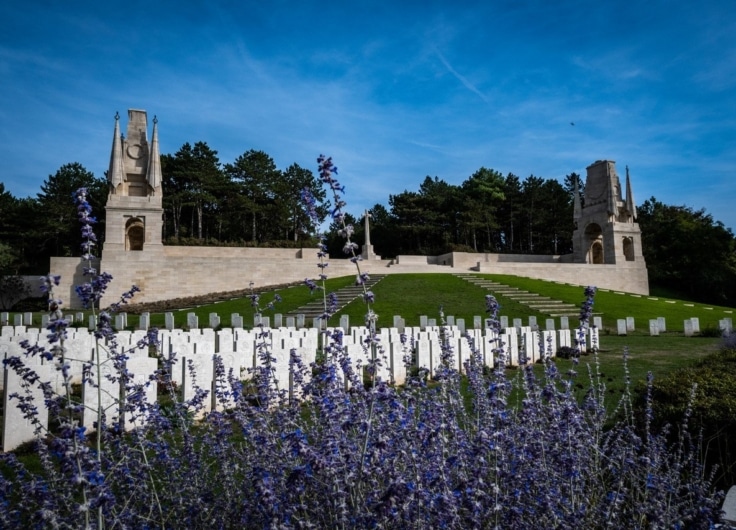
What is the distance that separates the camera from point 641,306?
23203 mm

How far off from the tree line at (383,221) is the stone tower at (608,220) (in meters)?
2.84

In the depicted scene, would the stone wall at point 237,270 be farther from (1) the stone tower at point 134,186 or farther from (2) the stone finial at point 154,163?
(2) the stone finial at point 154,163

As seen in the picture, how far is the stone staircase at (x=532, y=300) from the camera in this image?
20.4 meters

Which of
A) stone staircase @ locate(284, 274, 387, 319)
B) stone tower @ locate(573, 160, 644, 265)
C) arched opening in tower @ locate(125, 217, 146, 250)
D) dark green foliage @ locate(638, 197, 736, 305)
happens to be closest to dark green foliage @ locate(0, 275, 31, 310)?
arched opening in tower @ locate(125, 217, 146, 250)

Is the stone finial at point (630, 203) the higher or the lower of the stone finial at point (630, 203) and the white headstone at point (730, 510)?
the higher

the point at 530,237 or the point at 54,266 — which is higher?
the point at 530,237

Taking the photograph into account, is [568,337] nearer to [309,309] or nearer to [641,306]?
[309,309]

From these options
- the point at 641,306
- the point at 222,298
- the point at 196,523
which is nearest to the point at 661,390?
the point at 196,523

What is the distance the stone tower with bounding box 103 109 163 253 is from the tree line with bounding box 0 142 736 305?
7.03 metres

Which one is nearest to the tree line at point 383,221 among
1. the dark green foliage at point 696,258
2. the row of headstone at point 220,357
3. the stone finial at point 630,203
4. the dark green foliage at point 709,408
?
the dark green foliage at point 696,258

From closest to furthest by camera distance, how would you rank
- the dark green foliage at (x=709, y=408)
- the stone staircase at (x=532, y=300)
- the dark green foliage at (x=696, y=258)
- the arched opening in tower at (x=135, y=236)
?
the dark green foliage at (x=709, y=408), the stone staircase at (x=532, y=300), the arched opening in tower at (x=135, y=236), the dark green foliage at (x=696, y=258)

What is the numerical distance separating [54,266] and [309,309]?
54.7 ft

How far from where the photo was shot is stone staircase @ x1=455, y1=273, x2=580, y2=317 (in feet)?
66.8

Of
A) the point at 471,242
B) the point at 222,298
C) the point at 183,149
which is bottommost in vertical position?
the point at 222,298
